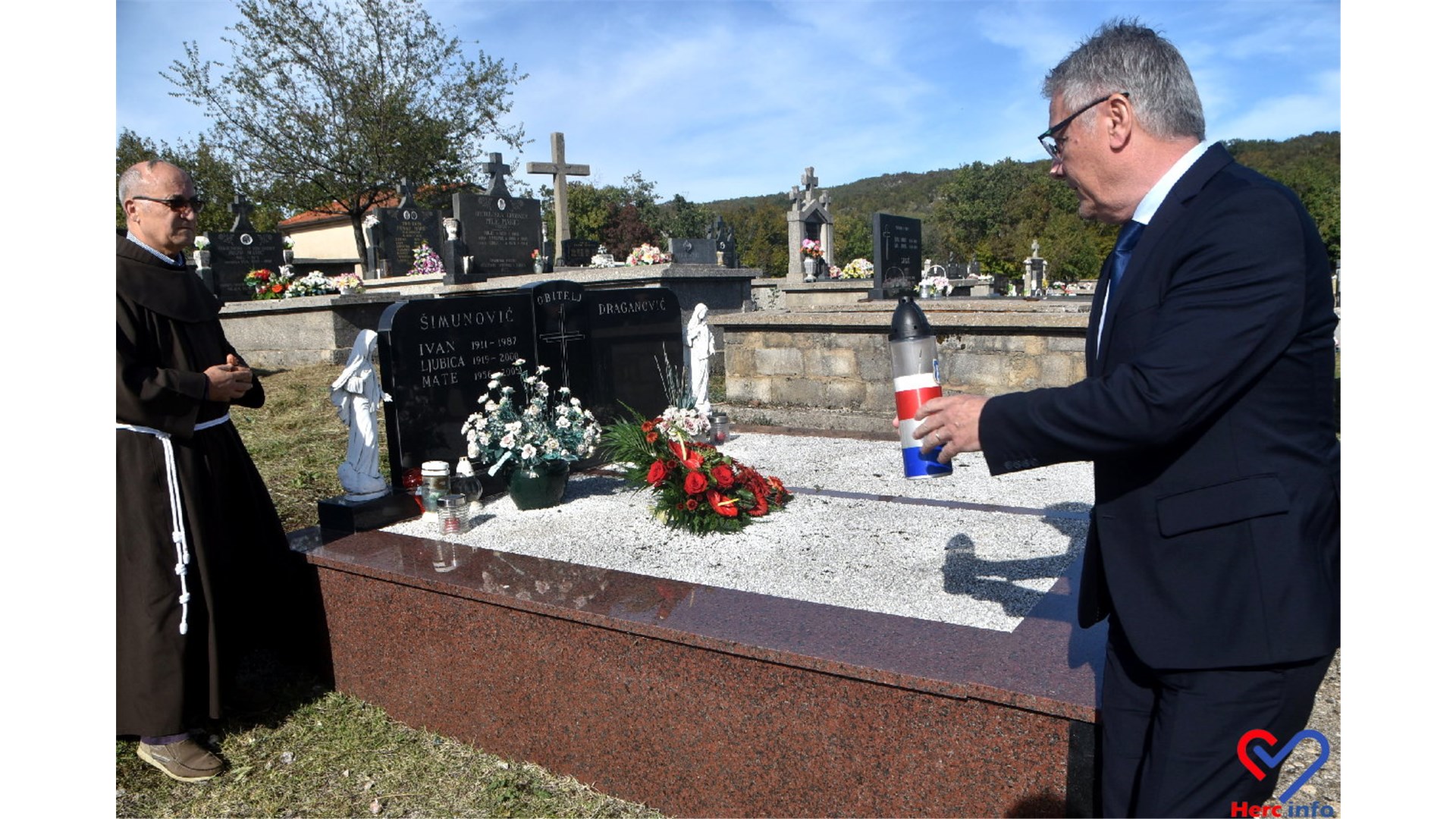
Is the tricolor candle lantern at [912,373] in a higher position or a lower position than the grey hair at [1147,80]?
lower

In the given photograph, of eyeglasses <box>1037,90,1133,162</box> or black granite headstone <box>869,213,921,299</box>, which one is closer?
eyeglasses <box>1037,90,1133,162</box>

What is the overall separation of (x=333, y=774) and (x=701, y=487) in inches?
73.1

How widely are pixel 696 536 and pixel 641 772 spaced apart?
1.28 metres

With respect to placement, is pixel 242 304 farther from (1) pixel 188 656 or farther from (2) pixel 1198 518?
(2) pixel 1198 518

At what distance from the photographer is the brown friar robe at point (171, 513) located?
324cm

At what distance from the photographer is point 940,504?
4629 mm

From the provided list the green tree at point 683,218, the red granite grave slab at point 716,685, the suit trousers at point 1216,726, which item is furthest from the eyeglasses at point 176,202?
the green tree at point 683,218

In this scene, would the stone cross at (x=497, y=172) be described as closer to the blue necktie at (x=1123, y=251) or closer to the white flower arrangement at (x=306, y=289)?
the white flower arrangement at (x=306, y=289)

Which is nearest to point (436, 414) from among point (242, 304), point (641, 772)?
point (641, 772)

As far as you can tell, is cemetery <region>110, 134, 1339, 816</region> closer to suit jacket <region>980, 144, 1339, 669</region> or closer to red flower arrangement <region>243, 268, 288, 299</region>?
suit jacket <region>980, 144, 1339, 669</region>

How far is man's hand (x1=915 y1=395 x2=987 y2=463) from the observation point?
1805 millimetres

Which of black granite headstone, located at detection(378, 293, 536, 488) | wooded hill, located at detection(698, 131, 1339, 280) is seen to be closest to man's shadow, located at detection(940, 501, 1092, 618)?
black granite headstone, located at detection(378, 293, 536, 488)

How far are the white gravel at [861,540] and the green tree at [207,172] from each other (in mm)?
21710

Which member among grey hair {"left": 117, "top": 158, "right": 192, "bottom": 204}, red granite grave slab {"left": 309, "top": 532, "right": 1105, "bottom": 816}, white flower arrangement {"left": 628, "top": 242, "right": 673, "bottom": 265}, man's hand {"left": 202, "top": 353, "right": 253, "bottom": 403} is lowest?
red granite grave slab {"left": 309, "top": 532, "right": 1105, "bottom": 816}
